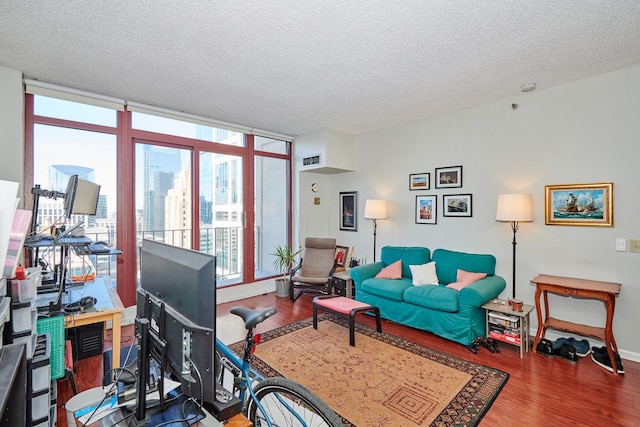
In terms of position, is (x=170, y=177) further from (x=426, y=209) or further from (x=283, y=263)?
(x=426, y=209)

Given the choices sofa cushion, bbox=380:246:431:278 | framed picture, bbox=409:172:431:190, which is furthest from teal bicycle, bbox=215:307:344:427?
framed picture, bbox=409:172:431:190

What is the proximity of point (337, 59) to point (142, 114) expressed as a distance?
8.84 feet

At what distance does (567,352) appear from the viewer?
2773mm

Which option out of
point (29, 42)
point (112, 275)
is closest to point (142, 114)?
point (29, 42)

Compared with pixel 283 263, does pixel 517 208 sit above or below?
above

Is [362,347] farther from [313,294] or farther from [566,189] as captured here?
[566,189]

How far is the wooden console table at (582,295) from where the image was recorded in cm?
258

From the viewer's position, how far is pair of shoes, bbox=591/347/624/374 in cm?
257

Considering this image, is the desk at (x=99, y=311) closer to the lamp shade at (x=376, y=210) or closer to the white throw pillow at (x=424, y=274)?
the white throw pillow at (x=424, y=274)

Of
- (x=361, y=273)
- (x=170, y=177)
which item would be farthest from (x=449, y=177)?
(x=170, y=177)

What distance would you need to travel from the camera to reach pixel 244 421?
3.24 feet

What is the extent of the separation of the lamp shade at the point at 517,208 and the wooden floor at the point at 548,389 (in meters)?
1.31

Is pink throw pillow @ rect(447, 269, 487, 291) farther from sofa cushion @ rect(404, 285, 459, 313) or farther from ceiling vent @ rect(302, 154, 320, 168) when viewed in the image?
ceiling vent @ rect(302, 154, 320, 168)

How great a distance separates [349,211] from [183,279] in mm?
4485
